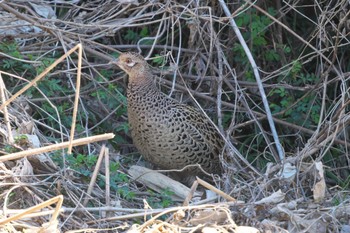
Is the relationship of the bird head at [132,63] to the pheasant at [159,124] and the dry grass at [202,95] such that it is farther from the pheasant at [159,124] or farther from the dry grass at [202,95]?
the dry grass at [202,95]

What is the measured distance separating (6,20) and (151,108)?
1034mm

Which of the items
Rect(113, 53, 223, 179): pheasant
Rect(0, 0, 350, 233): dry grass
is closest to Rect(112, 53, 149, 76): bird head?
Rect(113, 53, 223, 179): pheasant

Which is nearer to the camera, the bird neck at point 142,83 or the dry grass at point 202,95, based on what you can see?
the dry grass at point 202,95

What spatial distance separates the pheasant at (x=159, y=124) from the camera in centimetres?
468

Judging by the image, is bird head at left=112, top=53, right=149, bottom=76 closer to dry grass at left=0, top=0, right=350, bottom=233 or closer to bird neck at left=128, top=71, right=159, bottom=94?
bird neck at left=128, top=71, right=159, bottom=94

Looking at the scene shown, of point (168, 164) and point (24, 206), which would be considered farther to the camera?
point (168, 164)

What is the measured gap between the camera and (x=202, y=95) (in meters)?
5.05

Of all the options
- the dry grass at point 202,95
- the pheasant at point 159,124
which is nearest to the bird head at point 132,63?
the pheasant at point 159,124

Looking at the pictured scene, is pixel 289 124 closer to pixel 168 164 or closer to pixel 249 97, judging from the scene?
pixel 249 97

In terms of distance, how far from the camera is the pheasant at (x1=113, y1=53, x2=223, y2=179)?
15.4ft

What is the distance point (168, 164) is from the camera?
15.6ft

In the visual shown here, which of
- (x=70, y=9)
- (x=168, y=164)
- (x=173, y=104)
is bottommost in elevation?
(x=168, y=164)

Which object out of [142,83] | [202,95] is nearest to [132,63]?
[142,83]

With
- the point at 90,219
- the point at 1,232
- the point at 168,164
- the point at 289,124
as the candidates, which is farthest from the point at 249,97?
the point at 1,232
